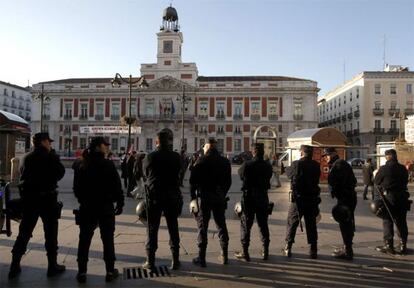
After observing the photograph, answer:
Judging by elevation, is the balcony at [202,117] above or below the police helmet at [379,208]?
above

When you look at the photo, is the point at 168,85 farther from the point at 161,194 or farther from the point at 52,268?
the point at 52,268

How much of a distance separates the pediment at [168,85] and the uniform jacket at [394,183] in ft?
203

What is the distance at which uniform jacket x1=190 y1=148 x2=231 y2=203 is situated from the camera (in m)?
5.70

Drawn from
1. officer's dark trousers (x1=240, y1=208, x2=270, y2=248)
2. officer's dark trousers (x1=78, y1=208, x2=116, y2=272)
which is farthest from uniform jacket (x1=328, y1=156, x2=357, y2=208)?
officer's dark trousers (x1=78, y1=208, x2=116, y2=272)

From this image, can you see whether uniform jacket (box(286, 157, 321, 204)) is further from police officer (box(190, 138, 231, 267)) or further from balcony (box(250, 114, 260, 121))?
balcony (box(250, 114, 260, 121))

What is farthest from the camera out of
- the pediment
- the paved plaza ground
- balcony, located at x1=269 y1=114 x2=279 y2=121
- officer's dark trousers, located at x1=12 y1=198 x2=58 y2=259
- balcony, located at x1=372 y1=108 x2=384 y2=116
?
the pediment

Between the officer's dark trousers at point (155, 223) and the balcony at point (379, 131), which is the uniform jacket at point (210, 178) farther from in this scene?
the balcony at point (379, 131)

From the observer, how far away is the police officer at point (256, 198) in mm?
5898

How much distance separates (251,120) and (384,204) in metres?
60.2

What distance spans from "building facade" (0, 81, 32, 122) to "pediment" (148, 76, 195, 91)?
114ft

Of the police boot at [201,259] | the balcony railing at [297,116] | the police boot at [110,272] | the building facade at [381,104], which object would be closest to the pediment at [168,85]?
the balcony railing at [297,116]

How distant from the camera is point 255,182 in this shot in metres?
5.96

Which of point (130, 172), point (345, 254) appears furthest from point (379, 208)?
point (130, 172)

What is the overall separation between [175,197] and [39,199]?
1718mm
